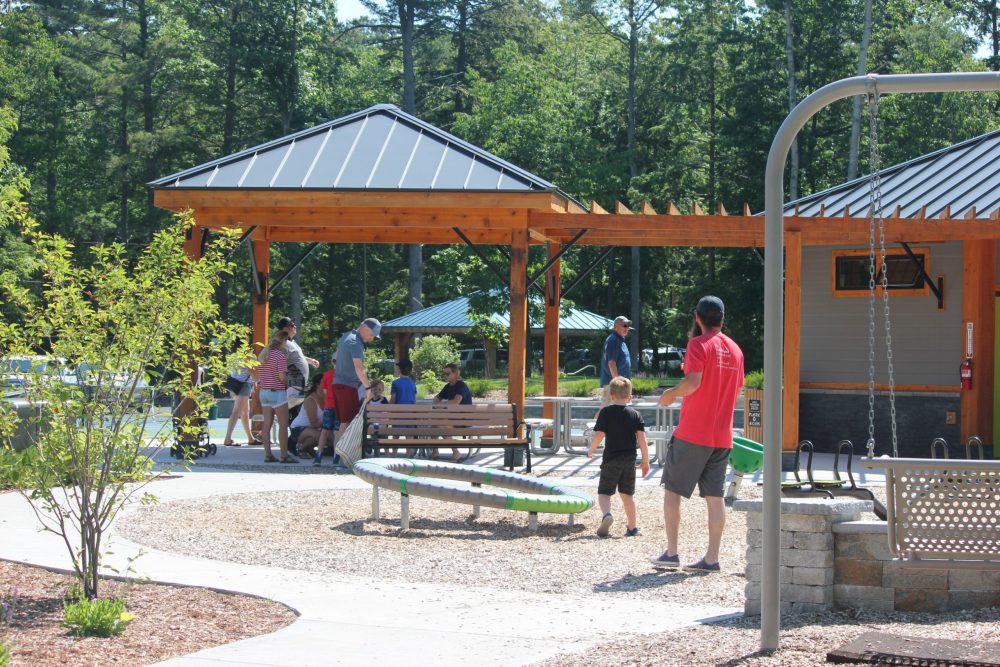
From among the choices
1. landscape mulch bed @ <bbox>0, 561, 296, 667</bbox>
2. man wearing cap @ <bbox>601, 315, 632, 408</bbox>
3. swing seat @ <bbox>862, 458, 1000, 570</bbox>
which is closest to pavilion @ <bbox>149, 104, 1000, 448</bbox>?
man wearing cap @ <bbox>601, 315, 632, 408</bbox>

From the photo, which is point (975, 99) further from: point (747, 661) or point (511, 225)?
point (747, 661)

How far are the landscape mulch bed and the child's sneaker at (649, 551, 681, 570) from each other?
8.74ft

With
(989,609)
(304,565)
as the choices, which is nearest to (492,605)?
(304,565)

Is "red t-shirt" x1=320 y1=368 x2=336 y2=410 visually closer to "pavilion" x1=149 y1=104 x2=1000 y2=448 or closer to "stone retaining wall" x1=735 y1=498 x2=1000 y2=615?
"pavilion" x1=149 y1=104 x2=1000 y2=448

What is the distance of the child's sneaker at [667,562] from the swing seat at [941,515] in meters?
2.27

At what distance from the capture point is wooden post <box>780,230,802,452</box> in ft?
48.5

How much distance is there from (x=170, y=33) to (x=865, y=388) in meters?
36.0

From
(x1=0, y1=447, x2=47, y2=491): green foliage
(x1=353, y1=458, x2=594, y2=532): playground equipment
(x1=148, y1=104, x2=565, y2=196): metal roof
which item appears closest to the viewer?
(x1=0, y1=447, x2=47, y2=491): green foliage

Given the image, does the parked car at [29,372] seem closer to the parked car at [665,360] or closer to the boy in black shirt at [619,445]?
the boy in black shirt at [619,445]

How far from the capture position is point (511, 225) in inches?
604

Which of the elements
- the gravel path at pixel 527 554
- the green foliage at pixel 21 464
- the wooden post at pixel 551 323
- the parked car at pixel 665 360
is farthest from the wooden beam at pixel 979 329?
the parked car at pixel 665 360

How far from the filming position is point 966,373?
1502cm

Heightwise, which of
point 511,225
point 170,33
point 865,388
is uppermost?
point 170,33

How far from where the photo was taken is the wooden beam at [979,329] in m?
15.0
